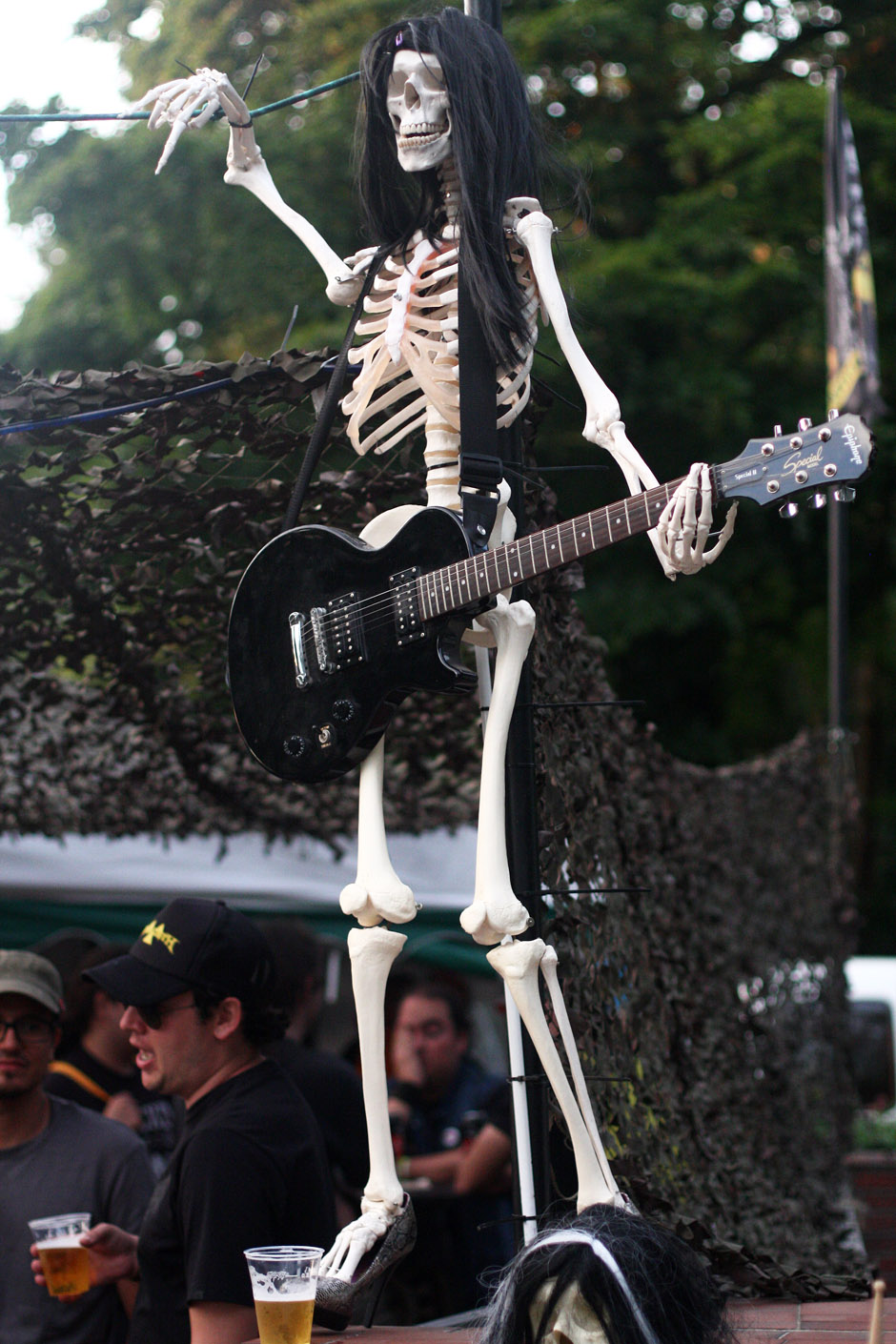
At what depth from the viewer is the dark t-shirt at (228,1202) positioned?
124 inches

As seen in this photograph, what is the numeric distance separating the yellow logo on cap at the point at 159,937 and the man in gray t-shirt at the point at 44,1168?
893 millimetres

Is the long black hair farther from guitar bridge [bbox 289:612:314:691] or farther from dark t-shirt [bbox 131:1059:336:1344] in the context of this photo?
dark t-shirt [bbox 131:1059:336:1344]

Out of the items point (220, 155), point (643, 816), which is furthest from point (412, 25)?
point (220, 155)

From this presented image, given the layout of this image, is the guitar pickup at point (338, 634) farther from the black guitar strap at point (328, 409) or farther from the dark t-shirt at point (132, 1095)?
the dark t-shirt at point (132, 1095)

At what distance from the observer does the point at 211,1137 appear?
3273 millimetres

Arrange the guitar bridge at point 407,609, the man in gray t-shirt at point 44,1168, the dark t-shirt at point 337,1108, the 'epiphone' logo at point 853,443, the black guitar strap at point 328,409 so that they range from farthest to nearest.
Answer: the dark t-shirt at point 337,1108
the man in gray t-shirt at point 44,1168
the black guitar strap at point 328,409
the guitar bridge at point 407,609
the 'epiphone' logo at point 853,443

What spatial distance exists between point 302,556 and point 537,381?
86 centimetres

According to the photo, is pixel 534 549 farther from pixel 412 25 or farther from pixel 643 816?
pixel 643 816

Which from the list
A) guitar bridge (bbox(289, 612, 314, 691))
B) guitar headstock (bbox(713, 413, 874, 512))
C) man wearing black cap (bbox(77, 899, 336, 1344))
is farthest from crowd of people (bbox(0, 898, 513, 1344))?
guitar headstock (bbox(713, 413, 874, 512))

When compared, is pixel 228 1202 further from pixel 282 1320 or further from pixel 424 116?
pixel 424 116

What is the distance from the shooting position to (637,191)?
15430 mm

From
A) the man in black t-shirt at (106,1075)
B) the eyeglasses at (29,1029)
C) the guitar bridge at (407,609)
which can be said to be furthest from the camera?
the man in black t-shirt at (106,1075)

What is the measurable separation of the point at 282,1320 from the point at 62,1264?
3.84ft

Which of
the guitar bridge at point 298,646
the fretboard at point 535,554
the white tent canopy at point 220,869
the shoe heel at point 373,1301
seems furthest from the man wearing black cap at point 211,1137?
the white tent canopy at point 220,869
